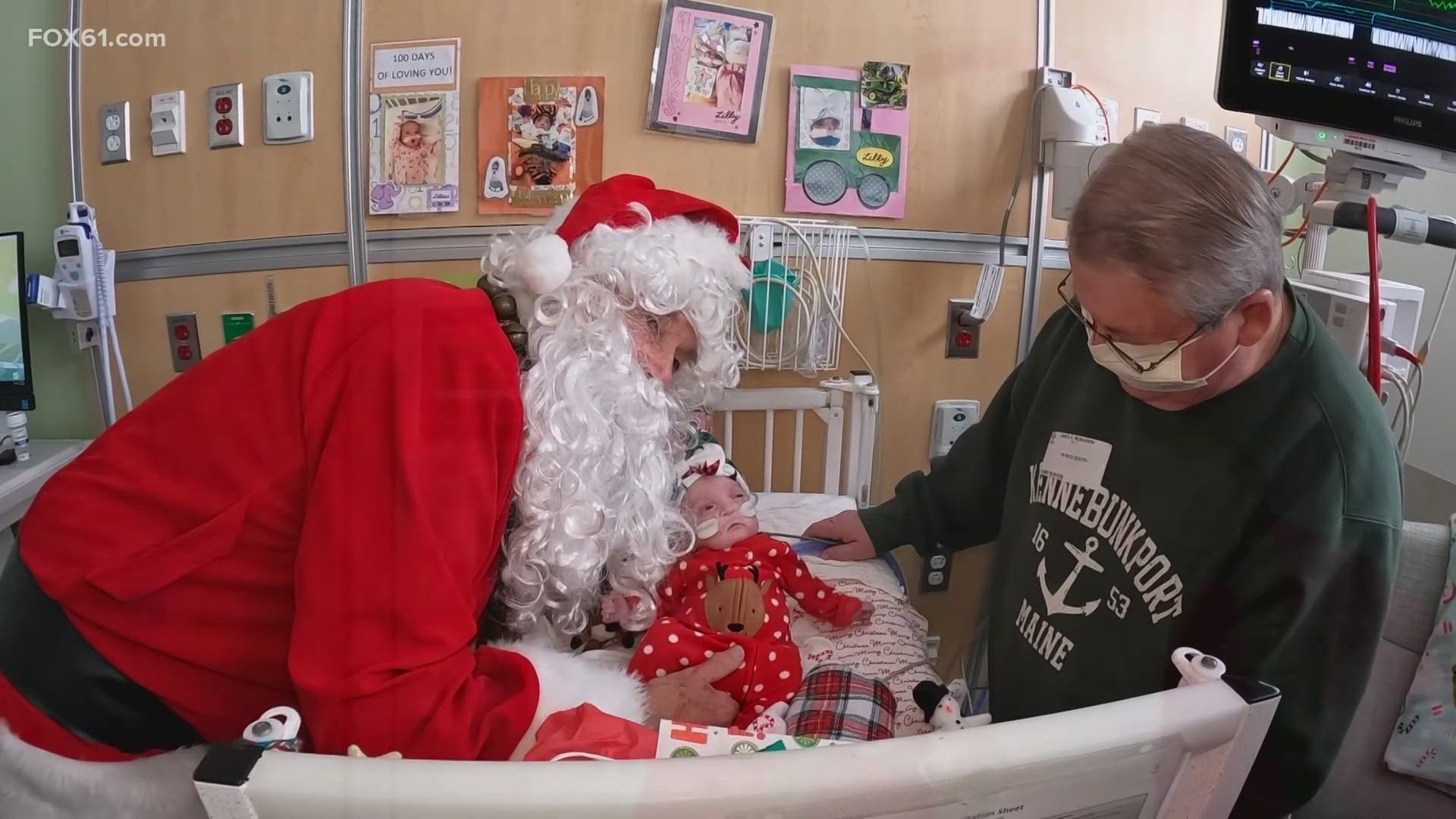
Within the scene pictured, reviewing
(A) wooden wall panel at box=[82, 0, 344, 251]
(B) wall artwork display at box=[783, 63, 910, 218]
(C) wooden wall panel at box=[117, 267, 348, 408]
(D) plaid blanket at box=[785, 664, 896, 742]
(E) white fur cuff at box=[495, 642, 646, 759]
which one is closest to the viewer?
(E) white fur cuff at box=[495, 642, 646, 759]

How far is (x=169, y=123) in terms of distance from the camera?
41.6 inches

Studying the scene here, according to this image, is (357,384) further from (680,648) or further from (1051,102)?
(1051,102)

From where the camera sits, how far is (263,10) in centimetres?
110

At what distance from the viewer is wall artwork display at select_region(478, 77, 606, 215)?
4.13ft

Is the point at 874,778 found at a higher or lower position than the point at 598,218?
lower

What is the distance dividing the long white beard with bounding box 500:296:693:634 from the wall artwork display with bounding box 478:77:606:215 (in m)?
0.54

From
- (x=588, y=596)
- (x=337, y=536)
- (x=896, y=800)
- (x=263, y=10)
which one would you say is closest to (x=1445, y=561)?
(x=896, y=800)

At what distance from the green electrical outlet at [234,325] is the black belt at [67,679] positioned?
56cm

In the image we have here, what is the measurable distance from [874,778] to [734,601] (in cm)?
72

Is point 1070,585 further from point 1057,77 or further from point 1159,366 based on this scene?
point 1057,77

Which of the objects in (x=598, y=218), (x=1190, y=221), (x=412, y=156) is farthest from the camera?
(x=412, y=156)

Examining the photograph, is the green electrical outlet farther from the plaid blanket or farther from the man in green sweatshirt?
the man in green sweatshirt

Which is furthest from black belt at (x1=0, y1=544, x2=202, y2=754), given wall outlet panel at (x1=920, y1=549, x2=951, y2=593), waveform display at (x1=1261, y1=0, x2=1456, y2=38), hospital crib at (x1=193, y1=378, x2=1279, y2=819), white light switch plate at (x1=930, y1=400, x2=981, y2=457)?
waveform display at (x1=1261, y1=0, x2=1456, y2=38)

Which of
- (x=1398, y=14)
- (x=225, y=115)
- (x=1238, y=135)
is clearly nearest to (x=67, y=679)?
(x=225, y=115)
